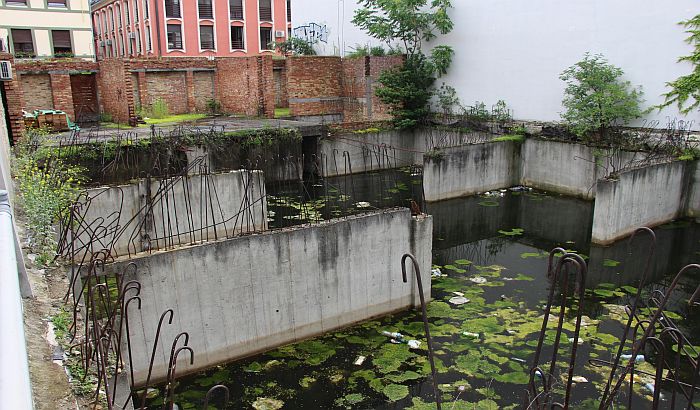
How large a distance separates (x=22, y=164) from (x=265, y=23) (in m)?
26.0

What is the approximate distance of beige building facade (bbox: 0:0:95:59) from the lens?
24734mm

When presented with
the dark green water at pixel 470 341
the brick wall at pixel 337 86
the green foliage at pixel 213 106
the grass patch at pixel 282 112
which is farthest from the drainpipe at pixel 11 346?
the green foliage at pixel 213 106

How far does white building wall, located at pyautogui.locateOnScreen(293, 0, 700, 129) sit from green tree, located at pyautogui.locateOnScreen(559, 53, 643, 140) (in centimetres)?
28

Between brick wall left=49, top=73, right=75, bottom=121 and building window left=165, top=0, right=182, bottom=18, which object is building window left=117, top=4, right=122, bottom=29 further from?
brick wall left=49, top=73, right=75, bottom=121

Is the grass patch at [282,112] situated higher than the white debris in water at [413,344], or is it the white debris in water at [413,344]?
the grass patch at [282,112]

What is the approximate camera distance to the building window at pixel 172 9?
29475mm

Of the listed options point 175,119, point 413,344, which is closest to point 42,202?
point 413,344

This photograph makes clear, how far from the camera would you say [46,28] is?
83.4 ft

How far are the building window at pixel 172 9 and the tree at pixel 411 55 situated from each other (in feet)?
50.5

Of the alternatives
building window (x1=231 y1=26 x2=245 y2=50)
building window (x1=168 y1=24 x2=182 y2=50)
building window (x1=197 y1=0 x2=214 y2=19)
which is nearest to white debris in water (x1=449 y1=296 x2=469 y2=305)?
building window (x1=168 y1=24 x2=182 y2=50)

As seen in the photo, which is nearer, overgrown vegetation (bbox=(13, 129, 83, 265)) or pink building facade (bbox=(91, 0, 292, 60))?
overgrown vegetation (bbox=(13, 129, 83, 265))

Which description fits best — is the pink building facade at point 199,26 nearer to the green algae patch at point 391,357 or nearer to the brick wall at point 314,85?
the brick wall at point 314,85

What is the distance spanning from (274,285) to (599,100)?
9937mm

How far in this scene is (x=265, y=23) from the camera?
106ft
